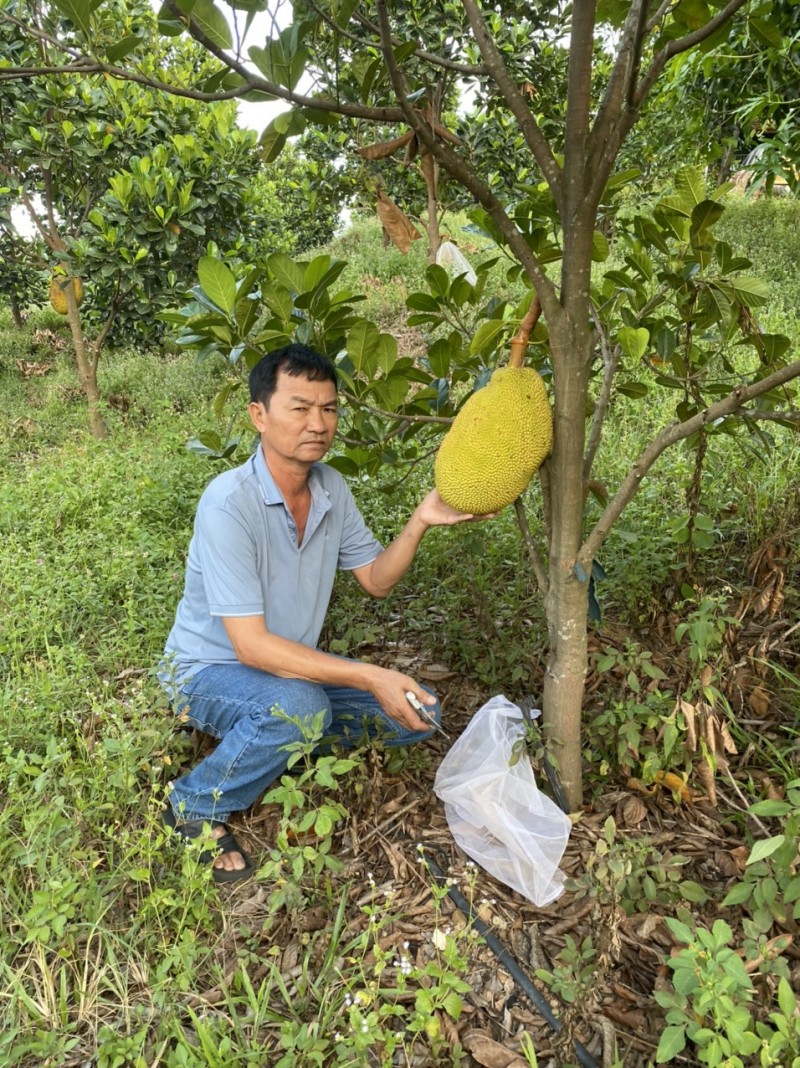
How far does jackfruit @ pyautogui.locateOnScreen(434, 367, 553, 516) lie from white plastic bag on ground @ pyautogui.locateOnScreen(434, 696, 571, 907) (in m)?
0.53

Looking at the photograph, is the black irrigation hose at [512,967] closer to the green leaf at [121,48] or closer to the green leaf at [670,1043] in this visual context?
the green leaf at [670,1043]

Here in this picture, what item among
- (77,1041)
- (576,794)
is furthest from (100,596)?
(576,794)

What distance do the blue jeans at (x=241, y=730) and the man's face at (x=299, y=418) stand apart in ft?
1.76

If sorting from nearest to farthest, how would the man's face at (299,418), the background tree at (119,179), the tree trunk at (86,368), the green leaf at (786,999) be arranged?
1. the green leaf at (786,999)
2. the man's face at (299,418)
3. the background tree at (119,179)
4. the tree trunk at (86,368)

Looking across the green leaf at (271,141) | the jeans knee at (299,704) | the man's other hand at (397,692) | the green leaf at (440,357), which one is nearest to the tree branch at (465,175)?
the green leaf at (271,141)

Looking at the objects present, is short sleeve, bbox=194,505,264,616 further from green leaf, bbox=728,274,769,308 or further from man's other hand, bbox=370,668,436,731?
green leaf, bbox=728,274,769,308

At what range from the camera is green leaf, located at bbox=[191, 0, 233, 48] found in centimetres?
104

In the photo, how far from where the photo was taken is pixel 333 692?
1.97 metres

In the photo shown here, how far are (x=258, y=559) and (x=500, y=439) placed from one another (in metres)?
0.76

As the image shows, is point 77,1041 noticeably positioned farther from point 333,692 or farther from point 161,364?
point 161,364

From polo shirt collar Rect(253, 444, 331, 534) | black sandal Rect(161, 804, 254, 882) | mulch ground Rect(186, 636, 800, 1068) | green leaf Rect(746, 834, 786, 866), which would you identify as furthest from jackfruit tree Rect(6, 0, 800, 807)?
black sandal Rect(161, 804, 254, 882)

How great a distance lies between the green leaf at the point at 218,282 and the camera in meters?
1.37

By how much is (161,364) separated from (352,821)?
606 cm

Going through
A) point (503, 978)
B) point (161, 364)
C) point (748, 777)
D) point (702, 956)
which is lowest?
point (503, 978)
